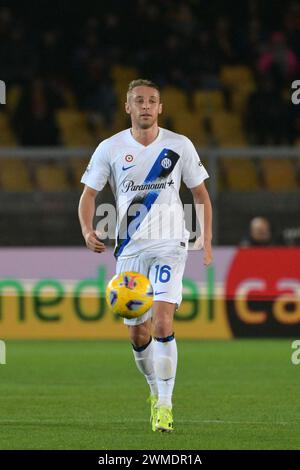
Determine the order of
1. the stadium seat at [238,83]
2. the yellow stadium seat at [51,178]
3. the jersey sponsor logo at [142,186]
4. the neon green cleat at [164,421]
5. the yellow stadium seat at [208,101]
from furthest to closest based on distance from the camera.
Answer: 1. the stadium seat at [238,83]
2. the yellow stadium seat at [208,101]
3. the yellow stadium seat at [51,178]
4. the jersey sponsor logo at [142,186]
5. the neon green cleat at [164,421]

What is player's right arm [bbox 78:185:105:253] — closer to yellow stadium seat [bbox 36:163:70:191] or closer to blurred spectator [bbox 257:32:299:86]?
yellow stadium seat [bbox 36:163:70:191]

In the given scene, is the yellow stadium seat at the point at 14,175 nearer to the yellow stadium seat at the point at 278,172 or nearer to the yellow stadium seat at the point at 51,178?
the yellow stadium seat at the point at 51,178

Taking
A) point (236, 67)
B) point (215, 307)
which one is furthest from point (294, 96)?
point (215, 307)

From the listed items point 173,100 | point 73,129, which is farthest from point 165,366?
point 173,100

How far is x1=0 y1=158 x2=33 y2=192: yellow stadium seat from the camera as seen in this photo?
15742 millimetres

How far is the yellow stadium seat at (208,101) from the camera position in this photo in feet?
65.0

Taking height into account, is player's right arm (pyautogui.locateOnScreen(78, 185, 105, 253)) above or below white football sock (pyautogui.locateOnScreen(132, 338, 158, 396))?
above

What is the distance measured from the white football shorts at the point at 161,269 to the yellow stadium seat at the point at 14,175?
738 centimetres

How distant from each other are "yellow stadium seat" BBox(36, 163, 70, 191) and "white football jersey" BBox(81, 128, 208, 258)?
725 cm

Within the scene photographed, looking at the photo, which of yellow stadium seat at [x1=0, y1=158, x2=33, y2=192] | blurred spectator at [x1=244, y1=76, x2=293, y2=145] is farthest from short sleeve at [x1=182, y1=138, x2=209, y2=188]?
blurred spectator at [x1=244, y1=76, x2=293, y2=145]

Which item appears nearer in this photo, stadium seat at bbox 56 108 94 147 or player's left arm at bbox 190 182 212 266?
player's left arm at bbox 190 182 212 266

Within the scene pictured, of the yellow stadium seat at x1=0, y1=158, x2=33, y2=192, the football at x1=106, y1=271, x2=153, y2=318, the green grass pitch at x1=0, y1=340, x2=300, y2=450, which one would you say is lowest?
the green grass pitch at x1=0, y1=340, x2=300, y2=450

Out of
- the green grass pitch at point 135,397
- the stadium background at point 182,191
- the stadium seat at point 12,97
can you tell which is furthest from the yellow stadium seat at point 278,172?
the stadium seat at point 12,97
